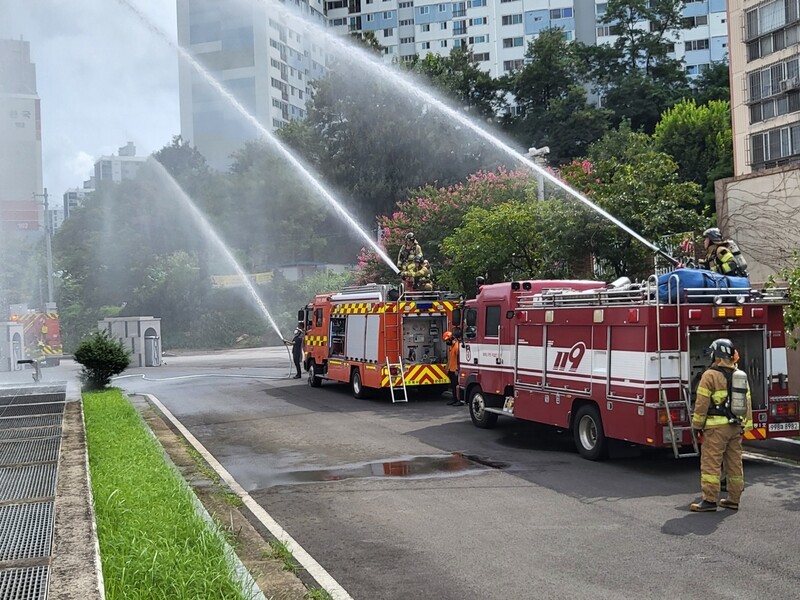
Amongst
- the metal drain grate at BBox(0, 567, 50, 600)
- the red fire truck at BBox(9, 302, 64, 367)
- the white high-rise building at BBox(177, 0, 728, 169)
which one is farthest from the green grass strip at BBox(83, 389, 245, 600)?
the white high-rise building at BBox(177, 0, 728, 169)

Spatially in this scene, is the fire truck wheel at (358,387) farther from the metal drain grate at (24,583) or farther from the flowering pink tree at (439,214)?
the metal drain grate at (24,583)

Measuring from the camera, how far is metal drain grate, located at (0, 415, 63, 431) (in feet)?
48.2

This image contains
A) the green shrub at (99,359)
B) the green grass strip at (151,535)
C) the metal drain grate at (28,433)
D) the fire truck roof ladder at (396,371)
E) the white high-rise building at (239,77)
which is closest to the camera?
the green grass strip at (151,535)

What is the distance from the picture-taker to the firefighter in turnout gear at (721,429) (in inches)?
343

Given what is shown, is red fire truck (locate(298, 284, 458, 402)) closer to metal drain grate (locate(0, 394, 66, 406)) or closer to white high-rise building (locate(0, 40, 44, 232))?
metal drain grate (locate(0, 394, 66, 406))

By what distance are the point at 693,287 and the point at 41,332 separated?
40.2 meters

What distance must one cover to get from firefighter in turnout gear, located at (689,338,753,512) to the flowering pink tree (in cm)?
1865

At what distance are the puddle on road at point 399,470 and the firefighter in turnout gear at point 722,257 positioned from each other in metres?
3.97

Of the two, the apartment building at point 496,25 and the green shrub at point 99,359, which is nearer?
the green shrub at point 99,359

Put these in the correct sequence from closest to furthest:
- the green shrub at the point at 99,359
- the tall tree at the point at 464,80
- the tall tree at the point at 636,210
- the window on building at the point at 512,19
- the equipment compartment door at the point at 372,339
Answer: the tall tree at the point at 636,210 < the equipment compartment door at the point at 372,339 < the green shrub at the point at 99,359 < the tall tree at the point at 464,80 < the window on building at the point at 512,19

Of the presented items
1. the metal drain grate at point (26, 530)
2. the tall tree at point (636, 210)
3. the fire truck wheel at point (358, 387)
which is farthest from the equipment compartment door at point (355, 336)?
the metal drain grate at point (26, 530)

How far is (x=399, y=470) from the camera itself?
11492mm

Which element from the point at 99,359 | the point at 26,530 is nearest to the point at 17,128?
the point at 99,359

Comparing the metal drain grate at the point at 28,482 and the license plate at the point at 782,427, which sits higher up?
the license plate at the point at 782,427
